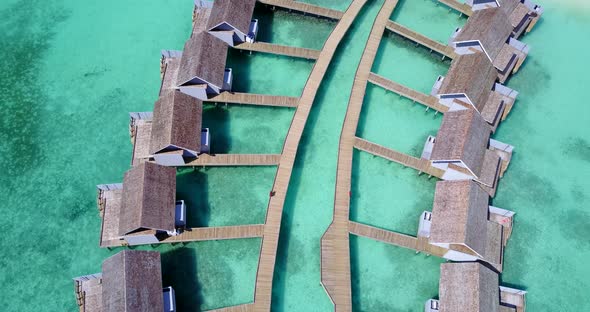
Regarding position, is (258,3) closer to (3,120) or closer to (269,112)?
(269,112)

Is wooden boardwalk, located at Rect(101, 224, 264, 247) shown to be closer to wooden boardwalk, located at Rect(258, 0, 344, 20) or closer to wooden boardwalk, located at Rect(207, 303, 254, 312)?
wooden boardwalk, located at Rect(207, 303, 254, 312)

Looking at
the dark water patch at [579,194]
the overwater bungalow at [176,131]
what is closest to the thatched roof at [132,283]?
the overwater bungalow at [176,131]

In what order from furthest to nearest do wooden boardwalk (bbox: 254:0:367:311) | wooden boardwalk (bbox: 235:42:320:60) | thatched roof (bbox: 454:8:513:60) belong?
1. wooden boardwalk (bbox: 235:42:320:60)
2. thatched roof (bbox: 454:8:513:60)
3. wooden boardwalk (bbox: 254:0:367:311)

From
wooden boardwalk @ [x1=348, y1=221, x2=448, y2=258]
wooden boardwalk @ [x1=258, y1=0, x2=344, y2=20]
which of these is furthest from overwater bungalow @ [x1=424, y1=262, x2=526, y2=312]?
wooden boardwalk @ [x1=258, y1=0, x2=344, y2=20]

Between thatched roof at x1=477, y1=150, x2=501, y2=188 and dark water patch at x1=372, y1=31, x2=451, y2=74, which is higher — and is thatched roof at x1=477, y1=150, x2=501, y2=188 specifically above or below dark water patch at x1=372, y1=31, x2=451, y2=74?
below

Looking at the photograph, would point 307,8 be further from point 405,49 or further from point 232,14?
point 405,49

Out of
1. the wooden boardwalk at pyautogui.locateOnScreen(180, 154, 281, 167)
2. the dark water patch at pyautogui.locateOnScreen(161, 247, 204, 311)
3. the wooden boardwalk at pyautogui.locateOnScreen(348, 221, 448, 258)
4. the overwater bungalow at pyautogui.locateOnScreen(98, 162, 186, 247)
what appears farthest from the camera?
the wooden boardwalk at pyautogui.locateOnScreen(180, 154, 281, 167)

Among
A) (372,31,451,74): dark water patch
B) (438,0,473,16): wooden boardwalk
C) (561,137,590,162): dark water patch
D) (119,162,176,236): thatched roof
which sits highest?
(438,0,473,16): wooden boardwalk
